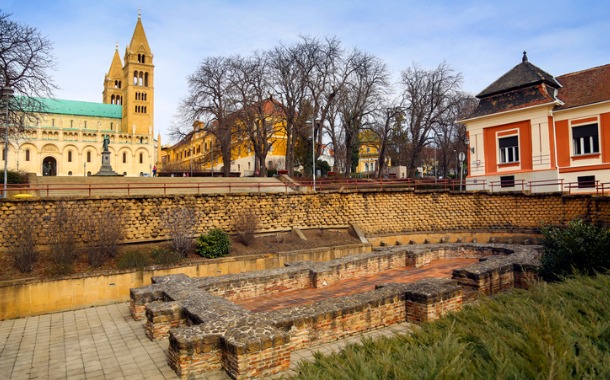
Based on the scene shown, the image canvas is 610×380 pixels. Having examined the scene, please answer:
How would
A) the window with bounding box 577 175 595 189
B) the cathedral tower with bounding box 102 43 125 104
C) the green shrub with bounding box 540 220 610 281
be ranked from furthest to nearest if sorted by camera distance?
the cathedral tower with bounding box 102 43 125 104
the window with bounding box 577 175 595 189
the green shrub with bounding box 540 220 610 281

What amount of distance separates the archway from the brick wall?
6896 cm

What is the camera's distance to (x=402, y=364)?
4.91 m

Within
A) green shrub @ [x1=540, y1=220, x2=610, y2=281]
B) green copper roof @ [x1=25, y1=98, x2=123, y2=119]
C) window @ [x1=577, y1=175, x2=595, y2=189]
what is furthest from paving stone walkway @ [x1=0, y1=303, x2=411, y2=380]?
green copper roof @ [x1=25, y1=98, x2=123, y2=119]

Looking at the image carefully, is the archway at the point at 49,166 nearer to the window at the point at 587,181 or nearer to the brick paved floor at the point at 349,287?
the brick paved floor at the point at 349,287

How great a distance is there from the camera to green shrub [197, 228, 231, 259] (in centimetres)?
1692

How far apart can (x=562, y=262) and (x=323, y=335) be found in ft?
23.9

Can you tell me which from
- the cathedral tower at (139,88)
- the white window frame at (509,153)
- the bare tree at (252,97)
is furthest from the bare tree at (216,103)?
the cathedral tower at (139,88)

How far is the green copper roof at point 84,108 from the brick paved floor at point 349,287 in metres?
86.1

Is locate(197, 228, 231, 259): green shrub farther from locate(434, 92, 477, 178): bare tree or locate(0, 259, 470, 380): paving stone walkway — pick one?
locate(434, 92, 477, 178): bare tree

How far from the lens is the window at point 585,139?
83.8 feet

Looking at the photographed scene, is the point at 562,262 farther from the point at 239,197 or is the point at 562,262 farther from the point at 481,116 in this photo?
the point at 481,116

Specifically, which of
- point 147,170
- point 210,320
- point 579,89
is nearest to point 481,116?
point 579,89

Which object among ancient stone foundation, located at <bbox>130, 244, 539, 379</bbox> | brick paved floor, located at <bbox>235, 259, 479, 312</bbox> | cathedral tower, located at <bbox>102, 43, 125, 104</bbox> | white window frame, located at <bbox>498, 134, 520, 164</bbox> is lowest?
brick paved floor, located at <bbox>235, 259, 479, 312</bbox>

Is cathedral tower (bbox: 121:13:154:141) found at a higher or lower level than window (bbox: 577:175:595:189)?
higher
